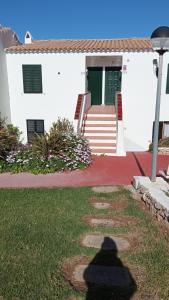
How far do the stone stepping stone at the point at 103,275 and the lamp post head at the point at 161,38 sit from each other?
456 cm

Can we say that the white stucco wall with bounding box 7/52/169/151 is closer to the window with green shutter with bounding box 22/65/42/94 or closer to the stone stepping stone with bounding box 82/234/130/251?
the window with green shutter with bounding box 22/65/42/94

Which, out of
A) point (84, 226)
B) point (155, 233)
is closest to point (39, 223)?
point (84, 226)

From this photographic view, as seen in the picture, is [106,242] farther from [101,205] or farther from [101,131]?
[101,131]

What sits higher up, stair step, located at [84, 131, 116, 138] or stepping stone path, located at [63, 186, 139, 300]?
stair step, located at [84, 131, 116, 138]

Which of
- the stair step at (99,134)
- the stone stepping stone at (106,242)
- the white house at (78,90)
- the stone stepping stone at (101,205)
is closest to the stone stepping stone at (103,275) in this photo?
the stone stepping stone at (106,242)

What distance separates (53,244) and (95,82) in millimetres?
12107

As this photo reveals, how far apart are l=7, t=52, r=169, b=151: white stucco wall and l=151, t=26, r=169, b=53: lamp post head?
733 cm

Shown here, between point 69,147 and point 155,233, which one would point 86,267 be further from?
point 69,147

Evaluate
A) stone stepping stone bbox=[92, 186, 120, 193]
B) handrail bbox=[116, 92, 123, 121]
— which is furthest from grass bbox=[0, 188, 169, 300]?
handrail bbox=[116, 92, 123, 121]

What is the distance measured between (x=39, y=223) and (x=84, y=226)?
3.05 feet

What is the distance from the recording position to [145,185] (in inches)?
257

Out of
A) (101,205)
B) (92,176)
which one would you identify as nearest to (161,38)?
(101,205)

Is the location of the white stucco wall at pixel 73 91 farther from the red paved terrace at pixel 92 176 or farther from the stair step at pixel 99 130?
the red paved terrace at pixel 92 176

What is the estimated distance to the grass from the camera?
140 inches
